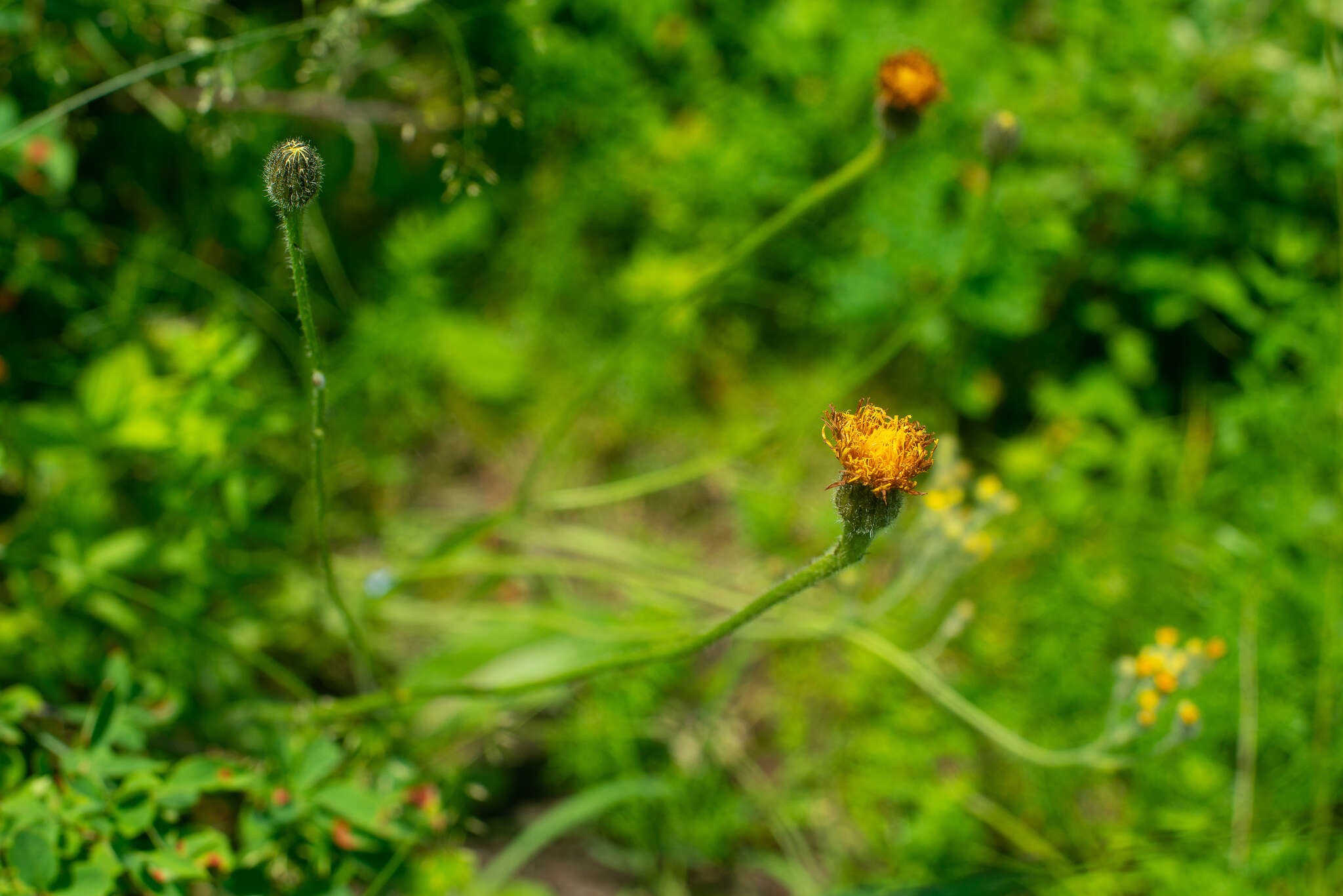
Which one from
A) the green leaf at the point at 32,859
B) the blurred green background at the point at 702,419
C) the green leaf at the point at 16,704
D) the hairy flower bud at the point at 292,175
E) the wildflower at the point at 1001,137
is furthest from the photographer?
the blurred green background at the point at 702,419

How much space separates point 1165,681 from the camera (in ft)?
5.14

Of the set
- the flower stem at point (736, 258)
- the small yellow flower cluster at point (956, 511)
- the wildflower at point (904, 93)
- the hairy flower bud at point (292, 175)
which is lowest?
the small yellow flower cluster at point (956, 511)

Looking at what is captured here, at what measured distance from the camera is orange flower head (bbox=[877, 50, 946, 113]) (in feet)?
5.09

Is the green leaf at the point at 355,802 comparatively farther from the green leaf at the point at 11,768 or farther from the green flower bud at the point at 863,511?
the green flower bud at the point at 863,511

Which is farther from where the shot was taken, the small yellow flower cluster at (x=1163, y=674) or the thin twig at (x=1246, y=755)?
the thin twig at (x=1246, y=755)

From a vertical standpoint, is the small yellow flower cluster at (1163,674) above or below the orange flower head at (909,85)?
below

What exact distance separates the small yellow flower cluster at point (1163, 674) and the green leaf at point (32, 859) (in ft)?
5.20

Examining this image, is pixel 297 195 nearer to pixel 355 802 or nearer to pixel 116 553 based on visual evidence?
pixel 355 802

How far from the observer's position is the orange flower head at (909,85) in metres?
1.55

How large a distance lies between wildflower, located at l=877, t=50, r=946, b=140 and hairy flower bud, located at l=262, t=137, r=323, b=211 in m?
0.94

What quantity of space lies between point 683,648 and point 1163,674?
0.91 metres

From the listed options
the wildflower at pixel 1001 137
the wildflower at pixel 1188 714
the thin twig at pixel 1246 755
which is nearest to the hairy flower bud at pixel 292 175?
the wildflower at pixel 1001 137

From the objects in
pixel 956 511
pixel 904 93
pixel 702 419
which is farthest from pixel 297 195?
pixel 702 419

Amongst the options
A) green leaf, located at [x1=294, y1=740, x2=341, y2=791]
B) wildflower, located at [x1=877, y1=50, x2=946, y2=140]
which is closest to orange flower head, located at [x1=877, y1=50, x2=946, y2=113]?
wildflower, located at [x1=877, y1=50, x2=946, y2=140]
